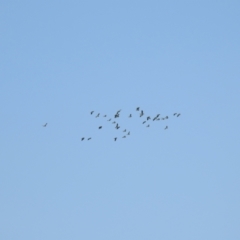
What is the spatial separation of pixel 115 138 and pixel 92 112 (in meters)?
8.33

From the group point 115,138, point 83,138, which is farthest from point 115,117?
point 83,138

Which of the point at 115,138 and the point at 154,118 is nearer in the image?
the point at 115,138

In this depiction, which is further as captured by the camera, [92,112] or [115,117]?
[92,112]

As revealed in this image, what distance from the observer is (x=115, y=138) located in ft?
205

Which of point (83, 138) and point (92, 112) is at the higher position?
point (92, 112)

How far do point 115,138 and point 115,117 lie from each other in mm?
3600

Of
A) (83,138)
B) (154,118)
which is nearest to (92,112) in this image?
(83,138)

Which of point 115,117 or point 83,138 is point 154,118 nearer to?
point 115,117

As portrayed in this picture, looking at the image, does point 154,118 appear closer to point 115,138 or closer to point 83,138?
point 115,138

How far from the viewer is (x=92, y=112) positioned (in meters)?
67.9

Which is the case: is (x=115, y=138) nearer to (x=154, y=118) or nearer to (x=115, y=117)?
(x=115, y=117)

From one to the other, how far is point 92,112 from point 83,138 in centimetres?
559

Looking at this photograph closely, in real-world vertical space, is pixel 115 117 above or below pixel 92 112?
below

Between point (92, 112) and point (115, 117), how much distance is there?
24.5ft
